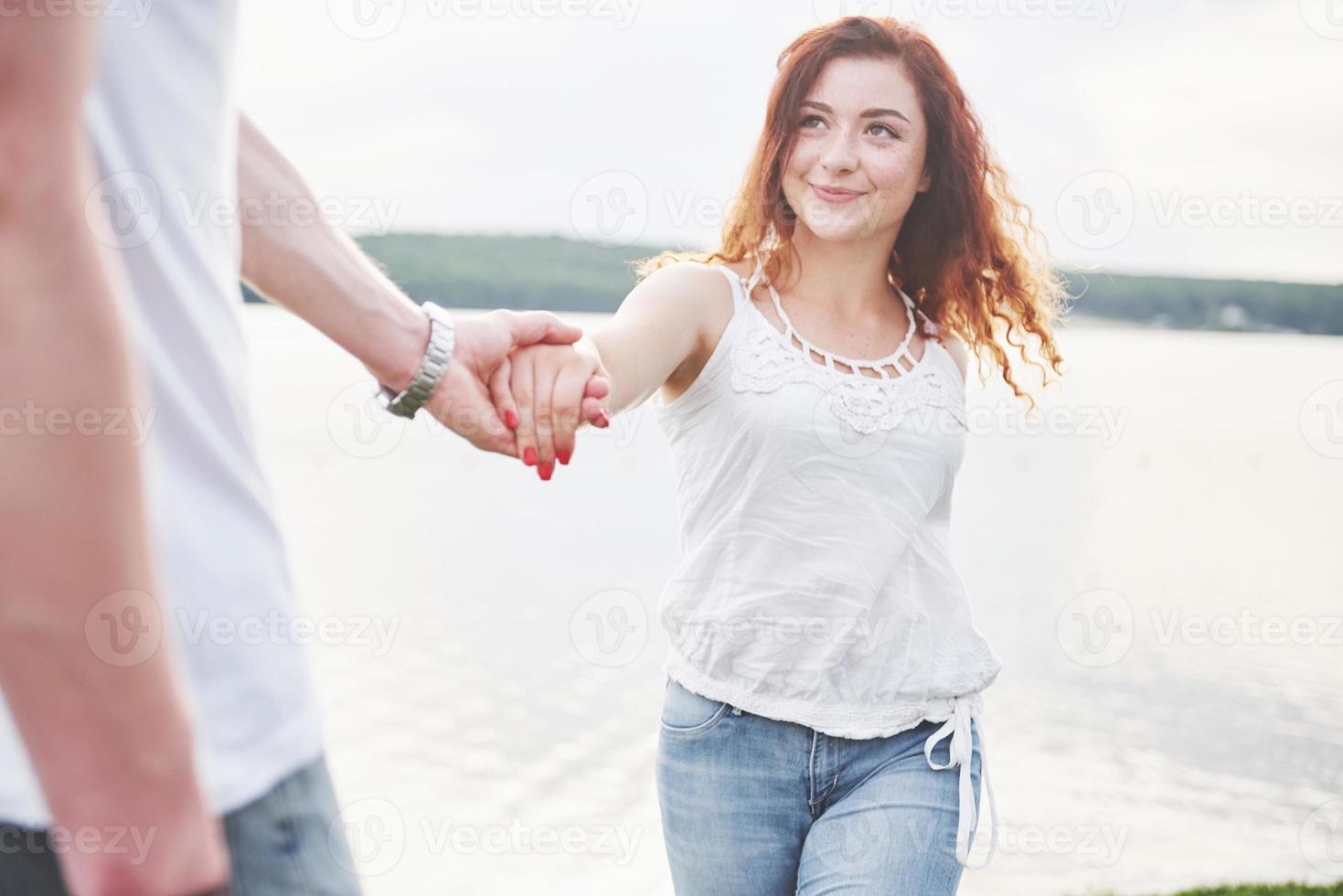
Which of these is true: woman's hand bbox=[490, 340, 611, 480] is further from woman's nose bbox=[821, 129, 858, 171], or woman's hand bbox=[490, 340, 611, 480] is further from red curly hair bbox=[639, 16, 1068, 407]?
woman's nose bbox=[821, 129, 858, 171]

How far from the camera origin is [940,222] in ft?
9.23

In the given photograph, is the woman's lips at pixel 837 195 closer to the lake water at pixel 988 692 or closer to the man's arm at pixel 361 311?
the man's arm at pixel 361 311

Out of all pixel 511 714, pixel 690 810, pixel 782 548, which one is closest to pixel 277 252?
pixel 782 548

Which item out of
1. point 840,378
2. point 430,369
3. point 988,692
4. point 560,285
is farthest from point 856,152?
point 560,285

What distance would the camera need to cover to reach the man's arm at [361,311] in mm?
1274

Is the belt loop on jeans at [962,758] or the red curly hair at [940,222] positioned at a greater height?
the red curly hair at [940,222]

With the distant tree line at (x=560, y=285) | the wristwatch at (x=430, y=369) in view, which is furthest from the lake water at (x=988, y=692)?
the distant tree line at (x=560, y=285)

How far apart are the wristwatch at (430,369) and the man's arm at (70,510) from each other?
121 cm

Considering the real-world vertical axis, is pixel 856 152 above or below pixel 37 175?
below

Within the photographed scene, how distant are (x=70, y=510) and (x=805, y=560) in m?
1.80

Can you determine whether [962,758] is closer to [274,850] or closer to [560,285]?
[274,850]

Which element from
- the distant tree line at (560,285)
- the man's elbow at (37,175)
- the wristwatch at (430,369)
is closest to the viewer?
the man's elbow at (37,175)

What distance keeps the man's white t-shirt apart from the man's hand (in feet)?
3.10

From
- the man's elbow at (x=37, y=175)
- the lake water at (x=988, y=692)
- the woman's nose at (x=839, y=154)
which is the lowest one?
the lake water at (x=988, y=692)
